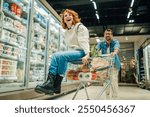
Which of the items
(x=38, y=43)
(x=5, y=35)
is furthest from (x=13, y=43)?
(x=38, y=43)

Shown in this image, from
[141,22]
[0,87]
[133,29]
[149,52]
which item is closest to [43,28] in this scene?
[0,87]

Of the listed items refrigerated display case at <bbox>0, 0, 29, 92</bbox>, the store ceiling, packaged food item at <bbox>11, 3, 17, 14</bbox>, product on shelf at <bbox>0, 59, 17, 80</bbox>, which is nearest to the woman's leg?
refrigerated display case at <bbox>0, 0, 29, 92</bbox>

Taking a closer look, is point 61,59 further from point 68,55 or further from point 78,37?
point 78,37

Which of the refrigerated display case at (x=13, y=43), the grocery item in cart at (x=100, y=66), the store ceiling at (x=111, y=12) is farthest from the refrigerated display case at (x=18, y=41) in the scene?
the store ceiling at (x=111, y=12)

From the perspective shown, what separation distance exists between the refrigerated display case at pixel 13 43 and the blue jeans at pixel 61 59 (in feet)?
3.45

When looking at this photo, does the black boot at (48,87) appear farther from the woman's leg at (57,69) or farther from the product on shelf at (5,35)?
the product on shelf at (5,35)

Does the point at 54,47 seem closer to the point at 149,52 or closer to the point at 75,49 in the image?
the point at 75,49

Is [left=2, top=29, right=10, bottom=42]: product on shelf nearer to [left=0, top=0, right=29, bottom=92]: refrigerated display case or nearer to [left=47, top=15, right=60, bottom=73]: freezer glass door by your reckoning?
[left=0, top=0, right=29, bottom=92]: refrigerated display case

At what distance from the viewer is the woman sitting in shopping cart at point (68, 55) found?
1.99m

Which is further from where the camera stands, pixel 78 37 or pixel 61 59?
pixel 78 37

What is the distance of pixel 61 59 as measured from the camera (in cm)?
201

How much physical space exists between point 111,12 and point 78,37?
24.2 ft

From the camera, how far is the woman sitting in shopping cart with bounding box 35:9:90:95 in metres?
1.99

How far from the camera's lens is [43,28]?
4.24 m
